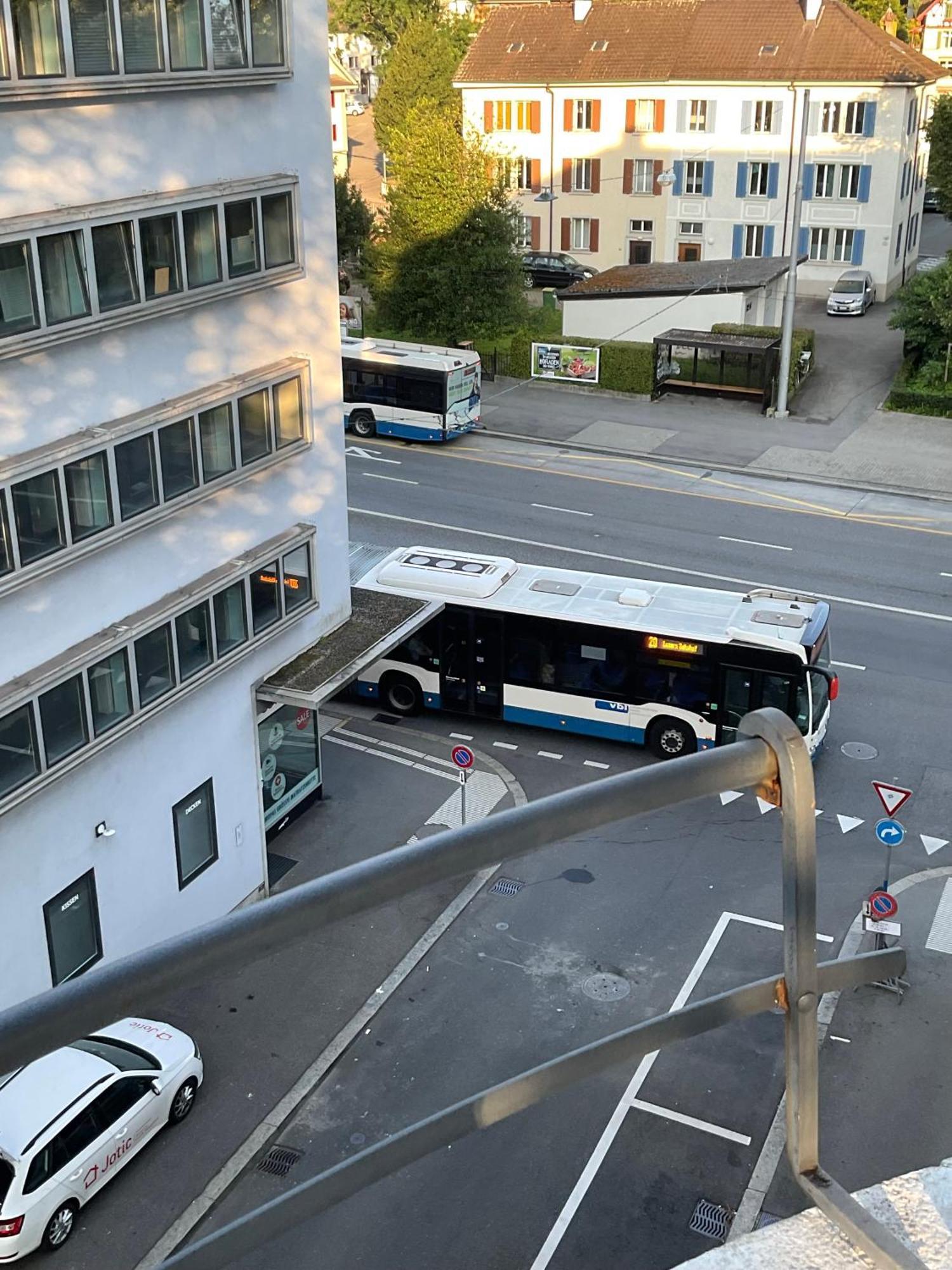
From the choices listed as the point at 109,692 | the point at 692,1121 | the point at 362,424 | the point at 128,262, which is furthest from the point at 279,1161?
the point at 362,424

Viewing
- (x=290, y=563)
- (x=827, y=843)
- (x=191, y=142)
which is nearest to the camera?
(x=191, y=142)

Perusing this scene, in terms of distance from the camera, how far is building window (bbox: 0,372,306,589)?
13.9 metres

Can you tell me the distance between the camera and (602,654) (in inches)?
937

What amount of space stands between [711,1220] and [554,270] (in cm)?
5270

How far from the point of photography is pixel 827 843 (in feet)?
69.8

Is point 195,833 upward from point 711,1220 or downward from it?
upward

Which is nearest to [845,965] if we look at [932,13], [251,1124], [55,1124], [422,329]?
[55,1124]

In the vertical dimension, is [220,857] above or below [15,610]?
below

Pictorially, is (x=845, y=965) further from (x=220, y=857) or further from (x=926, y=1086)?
(x=220, y=857)

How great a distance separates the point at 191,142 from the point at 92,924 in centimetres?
901

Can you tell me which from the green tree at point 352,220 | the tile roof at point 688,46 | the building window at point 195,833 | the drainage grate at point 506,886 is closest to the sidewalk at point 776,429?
the tile roof at point 688,46

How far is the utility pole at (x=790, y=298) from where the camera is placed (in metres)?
39.4

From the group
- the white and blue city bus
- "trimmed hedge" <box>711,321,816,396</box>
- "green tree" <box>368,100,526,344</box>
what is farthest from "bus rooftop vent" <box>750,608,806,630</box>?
"green tree" <box>368,100,526,344</box>

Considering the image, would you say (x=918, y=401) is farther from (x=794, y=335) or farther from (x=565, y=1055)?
(x=565, y=1055)
